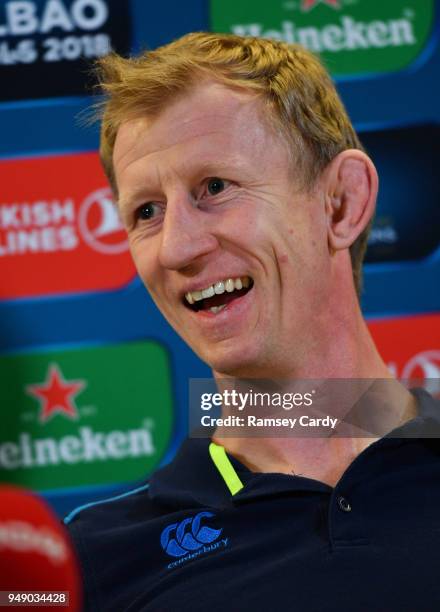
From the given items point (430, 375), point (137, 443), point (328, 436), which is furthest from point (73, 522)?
point (430, 375)

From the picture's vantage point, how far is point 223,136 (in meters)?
1.33

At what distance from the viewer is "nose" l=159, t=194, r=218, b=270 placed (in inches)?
50.8

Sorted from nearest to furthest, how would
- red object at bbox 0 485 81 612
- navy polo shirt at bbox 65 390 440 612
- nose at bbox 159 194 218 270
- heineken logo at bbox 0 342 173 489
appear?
1. red object at bbox 0 485 81 612
2. navy polo shirt at bbox 65 390 440 612
3. nose at bbox 159 194 218 270
4. heineken logo at bbox 0 342 173 489

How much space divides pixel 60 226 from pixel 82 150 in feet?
0.51

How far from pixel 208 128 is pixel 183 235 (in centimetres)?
15

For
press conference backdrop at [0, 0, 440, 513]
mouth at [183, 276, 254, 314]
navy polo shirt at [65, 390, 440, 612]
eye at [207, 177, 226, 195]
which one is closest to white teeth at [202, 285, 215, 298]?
mouth at [183, 276, 254, 314]

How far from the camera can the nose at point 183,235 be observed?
1.29 m

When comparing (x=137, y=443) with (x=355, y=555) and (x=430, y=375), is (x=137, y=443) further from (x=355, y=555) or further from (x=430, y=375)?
(x=355, y=555)

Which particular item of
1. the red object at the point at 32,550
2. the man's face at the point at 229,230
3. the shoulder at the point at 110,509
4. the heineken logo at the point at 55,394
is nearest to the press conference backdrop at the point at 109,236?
the heineken logo at the point at 55,394

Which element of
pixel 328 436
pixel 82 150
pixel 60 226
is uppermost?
pixel 82 150

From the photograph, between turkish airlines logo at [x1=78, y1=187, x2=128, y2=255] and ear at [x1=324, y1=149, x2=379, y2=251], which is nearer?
ear at [x1=324, y1=149, x2=379, y2=251]

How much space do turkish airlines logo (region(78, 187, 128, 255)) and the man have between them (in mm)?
511

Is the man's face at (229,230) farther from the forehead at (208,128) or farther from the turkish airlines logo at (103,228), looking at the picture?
the turkish airlines logo at (103,228)

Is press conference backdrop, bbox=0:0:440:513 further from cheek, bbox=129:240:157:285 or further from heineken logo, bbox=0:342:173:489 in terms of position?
cheek, bbox=129:240:157:285
